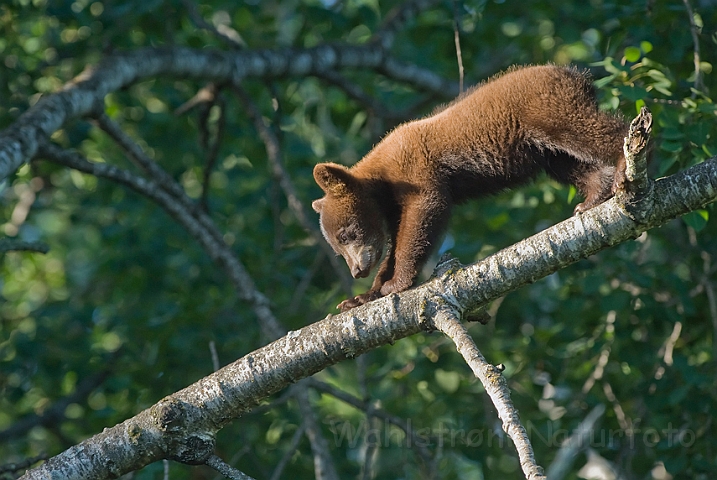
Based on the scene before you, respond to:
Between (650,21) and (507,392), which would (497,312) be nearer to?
(650,21)

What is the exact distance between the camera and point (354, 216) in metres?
5.34

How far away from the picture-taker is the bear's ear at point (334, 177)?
5.27 m

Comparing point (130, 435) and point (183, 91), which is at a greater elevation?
point (130, 435)

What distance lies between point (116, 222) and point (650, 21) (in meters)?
5.35

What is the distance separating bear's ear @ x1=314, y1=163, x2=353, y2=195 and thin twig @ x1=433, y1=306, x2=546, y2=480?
191 centimetres

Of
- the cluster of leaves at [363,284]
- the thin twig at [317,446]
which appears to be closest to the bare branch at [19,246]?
the cluster of leaves at [363,284]

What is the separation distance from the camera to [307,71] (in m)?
7.27

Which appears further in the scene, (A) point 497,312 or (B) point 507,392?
(A) point 497,312

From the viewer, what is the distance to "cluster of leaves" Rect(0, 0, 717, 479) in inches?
224

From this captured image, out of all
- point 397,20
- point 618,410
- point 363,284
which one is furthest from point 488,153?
point 363,284

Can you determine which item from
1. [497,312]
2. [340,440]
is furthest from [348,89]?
[340,440]

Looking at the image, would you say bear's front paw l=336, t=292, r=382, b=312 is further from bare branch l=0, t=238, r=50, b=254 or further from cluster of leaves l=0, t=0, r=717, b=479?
bare branch l=0, t=238, r=50, b=254

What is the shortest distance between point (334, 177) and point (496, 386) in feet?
8.34

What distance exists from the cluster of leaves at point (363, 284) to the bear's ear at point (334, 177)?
50.3 inches
